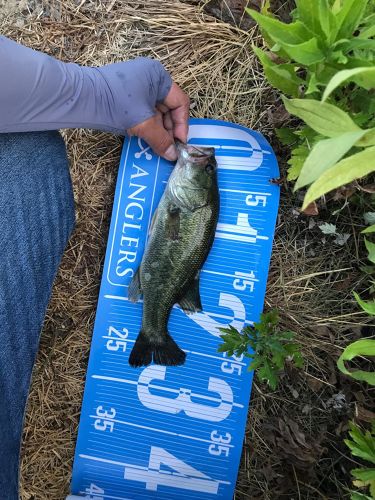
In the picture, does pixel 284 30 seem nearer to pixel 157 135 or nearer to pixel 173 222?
pixel 157 135

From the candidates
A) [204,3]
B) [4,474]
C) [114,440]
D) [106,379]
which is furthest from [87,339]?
[204,3]

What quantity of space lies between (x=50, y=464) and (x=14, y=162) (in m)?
1.82

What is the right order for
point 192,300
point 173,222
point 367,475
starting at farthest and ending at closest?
1. point 192,300
2. point 173,222
3. point 367,475

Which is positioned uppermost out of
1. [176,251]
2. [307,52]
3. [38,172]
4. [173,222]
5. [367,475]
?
[307,52]

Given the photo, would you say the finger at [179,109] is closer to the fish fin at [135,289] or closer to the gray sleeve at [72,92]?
the gray sleeve at [72,92]

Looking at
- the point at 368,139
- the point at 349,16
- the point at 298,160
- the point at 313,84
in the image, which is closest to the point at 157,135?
the point at 298,160

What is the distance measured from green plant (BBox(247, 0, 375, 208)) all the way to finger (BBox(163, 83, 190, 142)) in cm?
61

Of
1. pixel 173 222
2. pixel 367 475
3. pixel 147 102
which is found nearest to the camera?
pixel 367 475

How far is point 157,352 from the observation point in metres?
2.61

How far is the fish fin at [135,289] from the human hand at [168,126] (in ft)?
2.26

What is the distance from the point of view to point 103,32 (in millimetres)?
2648

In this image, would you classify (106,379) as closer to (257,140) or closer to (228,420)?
(228,420)

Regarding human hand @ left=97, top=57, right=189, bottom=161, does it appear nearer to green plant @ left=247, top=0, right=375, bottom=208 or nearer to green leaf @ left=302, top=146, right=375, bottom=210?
green plant @ left=247, top=0, right=375, bottom=208

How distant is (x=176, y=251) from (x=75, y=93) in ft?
3.04
